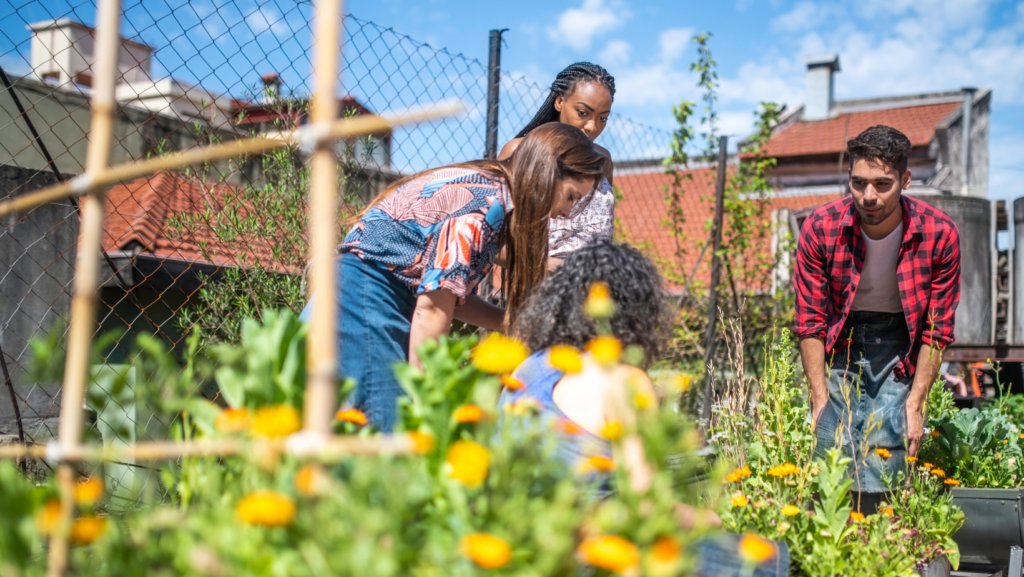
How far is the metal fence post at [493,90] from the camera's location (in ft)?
11.2

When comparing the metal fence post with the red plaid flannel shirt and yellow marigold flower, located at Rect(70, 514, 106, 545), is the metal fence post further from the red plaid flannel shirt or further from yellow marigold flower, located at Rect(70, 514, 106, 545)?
yellow marigold flower, located at Rect(70, 514, 106, 545)

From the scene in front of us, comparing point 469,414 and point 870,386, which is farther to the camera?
point 870,386

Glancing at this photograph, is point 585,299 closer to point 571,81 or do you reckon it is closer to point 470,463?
point 470,463

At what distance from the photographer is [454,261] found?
5.38 ft

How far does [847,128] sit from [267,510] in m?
17.2

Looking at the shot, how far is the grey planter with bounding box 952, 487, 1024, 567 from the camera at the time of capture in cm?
243

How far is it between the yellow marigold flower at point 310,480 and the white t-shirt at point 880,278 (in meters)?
2.58

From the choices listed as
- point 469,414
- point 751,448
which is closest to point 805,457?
point 751,448

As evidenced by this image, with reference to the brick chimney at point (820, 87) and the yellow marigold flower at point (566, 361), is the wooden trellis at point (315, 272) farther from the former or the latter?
the brick chimney at point (820, 87)

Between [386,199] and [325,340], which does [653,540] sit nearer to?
[325,340]

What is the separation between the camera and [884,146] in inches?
99.4

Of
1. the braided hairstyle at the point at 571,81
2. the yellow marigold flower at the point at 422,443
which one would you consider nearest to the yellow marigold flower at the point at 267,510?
the yellow marigold flower at the point at 422,443

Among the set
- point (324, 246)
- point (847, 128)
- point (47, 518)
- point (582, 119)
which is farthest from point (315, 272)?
point (847, 128)

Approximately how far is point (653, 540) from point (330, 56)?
2.27 ft
